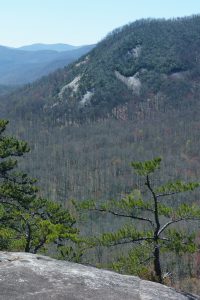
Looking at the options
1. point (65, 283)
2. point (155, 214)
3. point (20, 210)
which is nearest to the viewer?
point (65, 283)

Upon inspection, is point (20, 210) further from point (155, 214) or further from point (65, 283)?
point (65, 283)

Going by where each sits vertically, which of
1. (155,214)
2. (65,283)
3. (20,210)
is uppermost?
(155,214)

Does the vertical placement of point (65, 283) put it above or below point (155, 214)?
below

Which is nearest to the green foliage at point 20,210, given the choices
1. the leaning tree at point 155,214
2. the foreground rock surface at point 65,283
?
the leaning tree at point 155,214

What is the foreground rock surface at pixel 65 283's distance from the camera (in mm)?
14172

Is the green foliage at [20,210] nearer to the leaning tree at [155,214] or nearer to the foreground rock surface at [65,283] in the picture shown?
the leaning tree at [155,214]

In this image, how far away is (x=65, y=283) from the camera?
1490 cm

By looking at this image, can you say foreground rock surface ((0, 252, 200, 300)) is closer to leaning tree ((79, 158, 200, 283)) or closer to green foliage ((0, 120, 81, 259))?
leaning tree ((79, 158, 200, 283))

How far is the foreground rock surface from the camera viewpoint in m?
14.2

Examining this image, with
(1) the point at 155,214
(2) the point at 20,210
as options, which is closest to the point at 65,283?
(1) the point at 155,214

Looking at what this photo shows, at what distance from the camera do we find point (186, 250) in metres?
20.8

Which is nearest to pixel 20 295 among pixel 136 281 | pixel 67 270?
pixel 67 270

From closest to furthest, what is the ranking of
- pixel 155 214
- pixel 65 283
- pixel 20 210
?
pixel 65 283 < pixel 155 214 < pixel 20 210

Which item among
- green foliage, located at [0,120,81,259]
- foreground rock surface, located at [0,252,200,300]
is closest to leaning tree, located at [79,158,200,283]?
foreground rock surface, located at [0,252,200,300]
